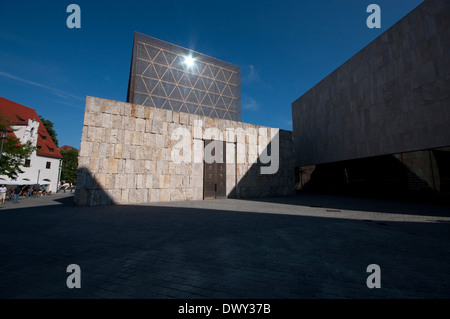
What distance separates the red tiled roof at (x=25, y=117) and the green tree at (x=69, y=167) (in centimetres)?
1559

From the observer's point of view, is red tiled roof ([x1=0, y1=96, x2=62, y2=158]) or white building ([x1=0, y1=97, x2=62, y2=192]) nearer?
white building ([x1=0, y1=97, x2=62, y2=192])

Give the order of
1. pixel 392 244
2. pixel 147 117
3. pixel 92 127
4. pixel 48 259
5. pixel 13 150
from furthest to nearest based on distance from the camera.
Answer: pixel 13 150
pixel 147 117
pixel 92 127
pixel 392 244
pixel 48 259

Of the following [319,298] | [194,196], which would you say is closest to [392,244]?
[319,298]

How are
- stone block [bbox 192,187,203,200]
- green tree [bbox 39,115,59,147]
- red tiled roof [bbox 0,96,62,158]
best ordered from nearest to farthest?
stone block [bbox 192,187,203,200], red tiled roof [bbox 0,96,62,158], green tree [bbox 39,115,59,147]

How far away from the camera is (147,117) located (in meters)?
14.4

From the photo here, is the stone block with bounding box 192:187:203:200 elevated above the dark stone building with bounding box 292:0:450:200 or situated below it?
below

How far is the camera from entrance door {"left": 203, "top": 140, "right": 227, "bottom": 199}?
1648cm

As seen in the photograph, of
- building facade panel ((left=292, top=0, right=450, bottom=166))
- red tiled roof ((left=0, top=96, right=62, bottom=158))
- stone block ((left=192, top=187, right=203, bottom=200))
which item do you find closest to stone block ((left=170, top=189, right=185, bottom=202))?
stone block ((left=192, top=187, right=203, bottom=200))

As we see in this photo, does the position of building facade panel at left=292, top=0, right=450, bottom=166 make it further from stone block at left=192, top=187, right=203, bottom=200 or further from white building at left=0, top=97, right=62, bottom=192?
white building at left=0, top=97, right=62, bottom=192

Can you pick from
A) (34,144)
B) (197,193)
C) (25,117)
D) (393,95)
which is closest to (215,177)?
(197,193)

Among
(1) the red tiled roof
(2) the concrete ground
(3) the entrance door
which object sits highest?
(1) the red tiled roof

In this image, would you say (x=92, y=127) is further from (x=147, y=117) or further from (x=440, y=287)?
(x=440, y=287)

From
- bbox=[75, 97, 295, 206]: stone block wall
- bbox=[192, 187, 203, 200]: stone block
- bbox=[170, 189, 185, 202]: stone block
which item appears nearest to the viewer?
bbox=[75, 97, 295, 206]: stone block wall
